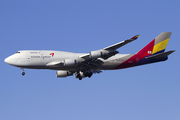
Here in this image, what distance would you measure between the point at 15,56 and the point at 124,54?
63.6 ft

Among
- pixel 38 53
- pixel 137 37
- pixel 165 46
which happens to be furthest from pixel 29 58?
pixel 165 46

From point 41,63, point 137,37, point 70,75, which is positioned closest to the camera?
point 137,37

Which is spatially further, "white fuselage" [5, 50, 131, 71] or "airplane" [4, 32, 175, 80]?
"white fuselage" [5, 50, 131, 71]

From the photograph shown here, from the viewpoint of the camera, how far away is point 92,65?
50.6 metres

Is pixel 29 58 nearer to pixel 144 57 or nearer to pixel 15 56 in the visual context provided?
pixel 15 56

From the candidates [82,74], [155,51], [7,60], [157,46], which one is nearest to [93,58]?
[82,74]

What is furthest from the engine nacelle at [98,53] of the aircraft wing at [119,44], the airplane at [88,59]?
the aircraft wing at [119,44]

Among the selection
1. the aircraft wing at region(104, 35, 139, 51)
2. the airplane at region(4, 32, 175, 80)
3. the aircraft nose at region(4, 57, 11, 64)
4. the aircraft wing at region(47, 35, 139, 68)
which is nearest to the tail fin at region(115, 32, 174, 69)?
the airplane at region(4, 32, 175, 80)

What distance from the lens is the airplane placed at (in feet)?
156

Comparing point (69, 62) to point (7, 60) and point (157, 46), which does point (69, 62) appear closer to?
point (7, 60)

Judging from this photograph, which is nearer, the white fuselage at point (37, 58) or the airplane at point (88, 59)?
the airplane at point (88, 59)

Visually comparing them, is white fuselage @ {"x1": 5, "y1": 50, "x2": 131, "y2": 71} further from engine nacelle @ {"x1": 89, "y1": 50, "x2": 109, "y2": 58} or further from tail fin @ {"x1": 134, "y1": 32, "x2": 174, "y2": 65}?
tail fin @ {"x1": 134, "y1": 32, "x2": 174, "y2": 65}

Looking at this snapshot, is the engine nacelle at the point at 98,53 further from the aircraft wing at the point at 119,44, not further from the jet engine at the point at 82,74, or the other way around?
the jet engine at the point at 82,74

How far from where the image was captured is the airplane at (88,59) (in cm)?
4762
